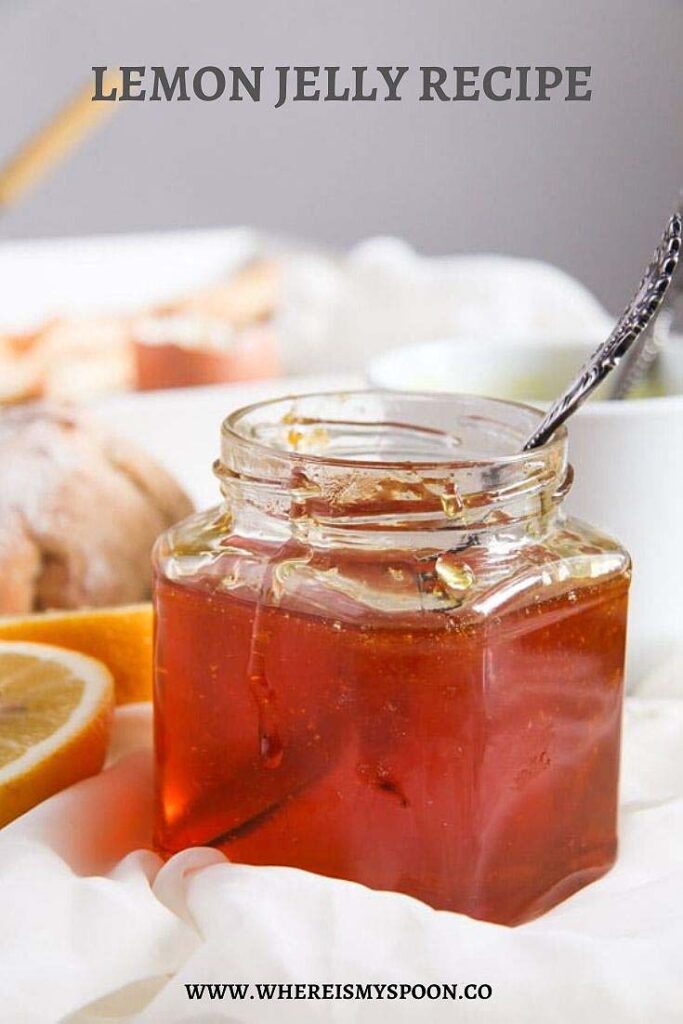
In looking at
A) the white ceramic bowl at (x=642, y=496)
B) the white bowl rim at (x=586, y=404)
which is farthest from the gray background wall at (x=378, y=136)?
the white ceramic bowl at (x=642, y=496)

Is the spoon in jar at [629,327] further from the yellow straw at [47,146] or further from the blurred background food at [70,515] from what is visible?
the yellow straw at [47,146]

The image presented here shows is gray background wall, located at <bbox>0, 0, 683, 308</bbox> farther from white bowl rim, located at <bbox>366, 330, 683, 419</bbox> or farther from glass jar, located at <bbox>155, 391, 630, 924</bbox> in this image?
glass jar, located at <bbox>155, 391, 630, 924</bbox>

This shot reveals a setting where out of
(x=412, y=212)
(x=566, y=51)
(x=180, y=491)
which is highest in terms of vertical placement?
(x=566, y=51)

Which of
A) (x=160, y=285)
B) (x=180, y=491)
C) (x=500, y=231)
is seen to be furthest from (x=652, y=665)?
(x=500, y=231)

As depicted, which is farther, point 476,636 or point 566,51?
point 566,51

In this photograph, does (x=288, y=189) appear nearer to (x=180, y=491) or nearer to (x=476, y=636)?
(x=180, y=491)

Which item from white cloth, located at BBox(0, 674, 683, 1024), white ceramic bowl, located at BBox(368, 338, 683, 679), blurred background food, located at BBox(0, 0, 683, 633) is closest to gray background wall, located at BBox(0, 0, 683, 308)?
blurred background food, located at BBox(0, 0, 683, 633)

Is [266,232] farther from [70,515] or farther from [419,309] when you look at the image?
[70,515]
